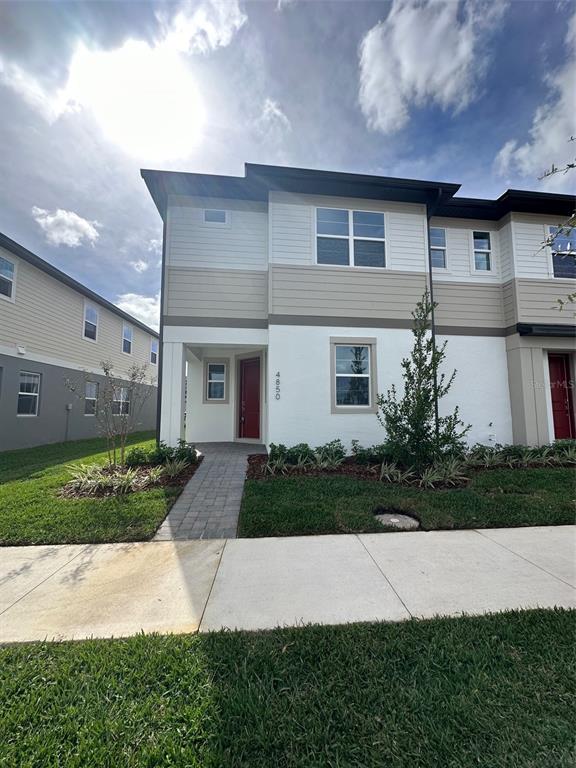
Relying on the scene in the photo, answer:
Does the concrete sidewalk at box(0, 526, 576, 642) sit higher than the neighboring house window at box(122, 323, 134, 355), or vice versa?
the neighboring house window at box(122, 323, 134, 355)

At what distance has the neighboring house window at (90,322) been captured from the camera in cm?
1474

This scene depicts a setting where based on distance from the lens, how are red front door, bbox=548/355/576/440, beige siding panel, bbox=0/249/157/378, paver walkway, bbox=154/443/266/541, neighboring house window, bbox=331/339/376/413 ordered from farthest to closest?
beige siding panel, bbox=0/249/157/378
red front door, bbox=548/355/576/440
neighboring house window, bbox=331/339/376/413
paver walkway, bbox=154/443/266/541

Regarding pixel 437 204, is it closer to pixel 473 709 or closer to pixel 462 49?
pixel 462 49

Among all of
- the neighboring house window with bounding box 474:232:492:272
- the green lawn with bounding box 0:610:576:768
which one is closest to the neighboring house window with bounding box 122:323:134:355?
the neighboring house window with bounding box 474:232:492:272

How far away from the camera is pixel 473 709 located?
1.80 m

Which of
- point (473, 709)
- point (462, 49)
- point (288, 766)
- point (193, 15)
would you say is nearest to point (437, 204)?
point (462, 49)

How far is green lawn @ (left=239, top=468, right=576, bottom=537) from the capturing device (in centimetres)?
445

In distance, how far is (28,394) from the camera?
11.6 metres

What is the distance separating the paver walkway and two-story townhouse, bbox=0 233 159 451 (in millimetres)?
3217

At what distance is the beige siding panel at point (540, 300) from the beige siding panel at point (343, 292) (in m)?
2.88

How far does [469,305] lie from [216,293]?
688 cm

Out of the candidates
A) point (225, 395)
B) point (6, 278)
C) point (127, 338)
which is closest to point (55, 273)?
point (6, 278)

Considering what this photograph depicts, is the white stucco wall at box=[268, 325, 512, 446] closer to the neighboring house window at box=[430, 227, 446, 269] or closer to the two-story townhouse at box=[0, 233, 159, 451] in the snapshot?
the neighboring house window at box=[430, 227, 446, 269]

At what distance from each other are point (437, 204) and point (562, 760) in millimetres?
9669
